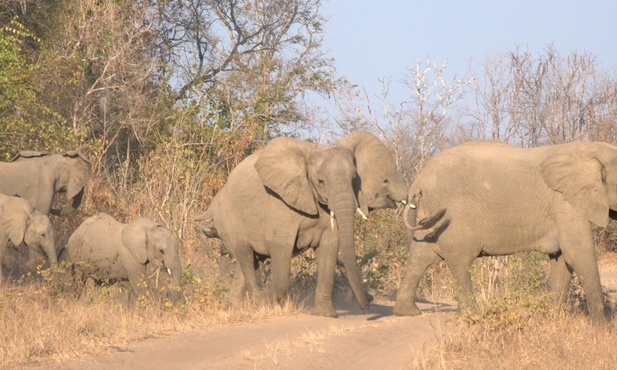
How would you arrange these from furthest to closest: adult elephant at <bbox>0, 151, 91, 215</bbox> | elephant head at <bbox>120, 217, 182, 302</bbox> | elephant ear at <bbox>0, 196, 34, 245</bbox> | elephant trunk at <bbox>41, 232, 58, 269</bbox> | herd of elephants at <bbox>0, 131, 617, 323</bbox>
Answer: adult elephant at <bbox>0, 151, 91, 215</bbox> → elephant head at <bbox>120, 217, 182, 302</bbox> → elephant trunk at <bbox>41, 232, 58, 269</bbox> → elephant ear at <bbox>0, 196, 34, 245</bbox> → herd of elephants at <bbox>0, 131, 617, 323</bbox>

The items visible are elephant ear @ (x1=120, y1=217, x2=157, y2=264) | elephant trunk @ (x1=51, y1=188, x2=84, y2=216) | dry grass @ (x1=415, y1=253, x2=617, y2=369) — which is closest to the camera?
Result: dry grass @ (x1=415, y1=253, x2=617, y2=369)

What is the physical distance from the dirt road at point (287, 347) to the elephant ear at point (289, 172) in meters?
1.37

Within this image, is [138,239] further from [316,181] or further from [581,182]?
[581,182]

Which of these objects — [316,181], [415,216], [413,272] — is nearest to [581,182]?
[415,216]

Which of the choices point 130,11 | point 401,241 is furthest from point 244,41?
point 401,241

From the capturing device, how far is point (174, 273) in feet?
40.9

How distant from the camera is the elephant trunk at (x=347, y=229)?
426 inches

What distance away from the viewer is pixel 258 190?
484 inches

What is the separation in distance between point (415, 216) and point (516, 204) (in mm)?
1217

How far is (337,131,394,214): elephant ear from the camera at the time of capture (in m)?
11.9

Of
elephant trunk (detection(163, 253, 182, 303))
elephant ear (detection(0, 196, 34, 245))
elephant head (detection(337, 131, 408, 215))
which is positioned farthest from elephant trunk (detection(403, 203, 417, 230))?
elephant ear (detection(0, 196, 34, 245))

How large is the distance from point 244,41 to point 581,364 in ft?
66.6

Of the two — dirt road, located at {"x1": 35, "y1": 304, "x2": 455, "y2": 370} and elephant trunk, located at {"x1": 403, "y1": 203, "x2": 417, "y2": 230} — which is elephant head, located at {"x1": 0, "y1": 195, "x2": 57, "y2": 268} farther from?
elephant trunk, located at {"x1": 403, "y1": 203, "x2": 417, "y2": 230}

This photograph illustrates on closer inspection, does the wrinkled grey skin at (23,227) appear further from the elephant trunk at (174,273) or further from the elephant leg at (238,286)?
the elephant leg at (238,286)
